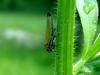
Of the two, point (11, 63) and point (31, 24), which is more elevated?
point (31, 24)

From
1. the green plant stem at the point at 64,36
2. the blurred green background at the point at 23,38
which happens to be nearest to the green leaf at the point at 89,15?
the green plant stem at the point at 64,36

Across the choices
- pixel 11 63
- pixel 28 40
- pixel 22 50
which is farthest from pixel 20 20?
pixel 11 63

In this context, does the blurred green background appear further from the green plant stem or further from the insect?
the green plant stem

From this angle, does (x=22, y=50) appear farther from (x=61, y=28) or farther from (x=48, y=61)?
(x=61, y=28)

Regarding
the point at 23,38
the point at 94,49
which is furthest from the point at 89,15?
the point at 23,38

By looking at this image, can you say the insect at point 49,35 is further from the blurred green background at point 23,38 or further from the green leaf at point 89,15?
the blurred green background at point 23,38

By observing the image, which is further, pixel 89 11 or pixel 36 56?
pixel 36 56
